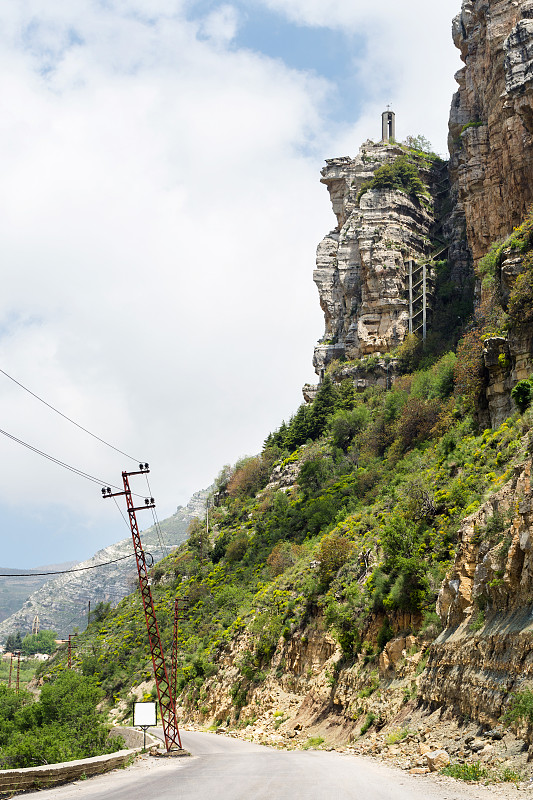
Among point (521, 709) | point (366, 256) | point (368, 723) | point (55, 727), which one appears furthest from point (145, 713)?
point (366, 256)

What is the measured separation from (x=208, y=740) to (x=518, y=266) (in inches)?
1129

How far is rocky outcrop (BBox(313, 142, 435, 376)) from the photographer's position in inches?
2958

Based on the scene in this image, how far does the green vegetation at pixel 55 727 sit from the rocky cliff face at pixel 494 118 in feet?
142

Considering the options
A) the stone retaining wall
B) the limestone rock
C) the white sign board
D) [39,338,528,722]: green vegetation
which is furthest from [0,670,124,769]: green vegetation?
the limestone rock

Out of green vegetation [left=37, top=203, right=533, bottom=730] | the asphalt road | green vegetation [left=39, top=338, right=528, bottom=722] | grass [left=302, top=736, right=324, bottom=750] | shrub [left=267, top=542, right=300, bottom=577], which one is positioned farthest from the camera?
shrub [left=267, top=542, right=300, bottom=577]

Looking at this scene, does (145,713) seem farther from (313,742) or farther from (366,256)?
(366,256)

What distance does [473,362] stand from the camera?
129ft

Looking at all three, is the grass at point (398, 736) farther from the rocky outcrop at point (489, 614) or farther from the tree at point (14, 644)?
the tree at point (14, 644)

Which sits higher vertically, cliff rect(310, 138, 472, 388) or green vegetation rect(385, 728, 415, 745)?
cliff rect(310, 138, 472, 388)

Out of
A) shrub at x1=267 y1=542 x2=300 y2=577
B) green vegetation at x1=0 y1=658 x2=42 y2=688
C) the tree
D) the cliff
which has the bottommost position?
the tree

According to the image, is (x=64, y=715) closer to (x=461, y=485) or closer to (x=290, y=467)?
(x=461, y=485)

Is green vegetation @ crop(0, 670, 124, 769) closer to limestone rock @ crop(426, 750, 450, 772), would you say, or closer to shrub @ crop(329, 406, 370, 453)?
limestone rock @ crop(426, 750, 450, 772)

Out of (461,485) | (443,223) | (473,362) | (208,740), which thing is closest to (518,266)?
(473,362)

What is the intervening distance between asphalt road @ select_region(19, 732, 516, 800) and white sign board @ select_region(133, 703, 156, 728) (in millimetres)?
3997
